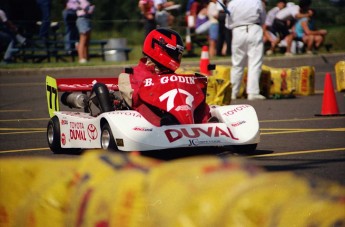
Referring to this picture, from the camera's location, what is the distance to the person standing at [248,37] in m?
18.3

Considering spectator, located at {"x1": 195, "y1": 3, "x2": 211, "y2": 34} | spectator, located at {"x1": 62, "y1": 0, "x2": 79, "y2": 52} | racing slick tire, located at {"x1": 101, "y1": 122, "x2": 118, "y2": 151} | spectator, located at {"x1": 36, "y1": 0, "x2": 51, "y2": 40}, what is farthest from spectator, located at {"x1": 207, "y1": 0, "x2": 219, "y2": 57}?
racing slick tire, located at {"x1": 101, "y1": 122, "x2": 118, "y2": 151}

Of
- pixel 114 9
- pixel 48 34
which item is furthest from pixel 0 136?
pixel 114 9

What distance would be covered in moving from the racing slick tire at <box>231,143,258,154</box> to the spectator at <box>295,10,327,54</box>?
1923 centimetres

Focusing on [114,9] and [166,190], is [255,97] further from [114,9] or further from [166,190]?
[114,9]

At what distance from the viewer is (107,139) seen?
10805 millimetres

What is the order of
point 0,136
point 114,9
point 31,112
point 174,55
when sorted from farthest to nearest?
point 114,9, point 31,112, point 0,136, point 174,55

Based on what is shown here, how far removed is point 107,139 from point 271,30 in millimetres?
20201

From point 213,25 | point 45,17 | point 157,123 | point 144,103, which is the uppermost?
point 144,103

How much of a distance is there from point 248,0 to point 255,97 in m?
1.80

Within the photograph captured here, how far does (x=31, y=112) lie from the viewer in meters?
17.4

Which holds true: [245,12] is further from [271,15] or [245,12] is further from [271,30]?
[271,15]

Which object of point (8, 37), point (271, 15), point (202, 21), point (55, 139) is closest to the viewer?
point (55, 139)

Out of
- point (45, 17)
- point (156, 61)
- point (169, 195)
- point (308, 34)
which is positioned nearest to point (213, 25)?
point (308, 34)

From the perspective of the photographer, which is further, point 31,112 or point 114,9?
point 114,9
